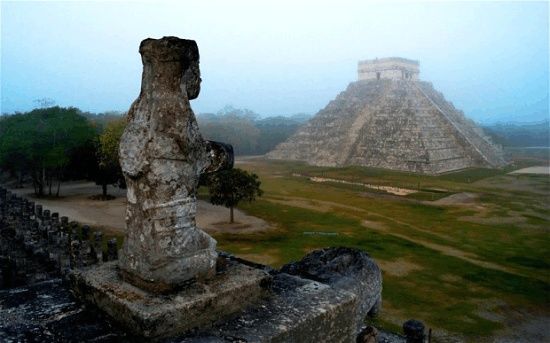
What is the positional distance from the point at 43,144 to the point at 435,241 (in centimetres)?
2552

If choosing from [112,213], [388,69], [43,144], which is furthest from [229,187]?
[388,69]

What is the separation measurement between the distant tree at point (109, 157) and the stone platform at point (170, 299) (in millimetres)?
24180

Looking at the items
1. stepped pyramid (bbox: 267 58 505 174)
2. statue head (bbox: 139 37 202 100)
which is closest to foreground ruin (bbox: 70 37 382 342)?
statue head (bbox: 139 37 202 100)

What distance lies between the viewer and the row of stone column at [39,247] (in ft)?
37.3

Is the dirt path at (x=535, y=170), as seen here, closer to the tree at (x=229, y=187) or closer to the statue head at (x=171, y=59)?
the tree at (x=229, y=187)

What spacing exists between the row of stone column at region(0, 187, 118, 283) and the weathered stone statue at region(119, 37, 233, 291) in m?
7.71

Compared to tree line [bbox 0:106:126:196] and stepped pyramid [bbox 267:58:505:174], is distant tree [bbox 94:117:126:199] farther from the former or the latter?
stepped pyramid [bbox 267:58:505:174]

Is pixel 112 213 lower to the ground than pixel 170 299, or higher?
lower

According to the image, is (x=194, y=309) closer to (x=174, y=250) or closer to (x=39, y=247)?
(x=174, y=250)

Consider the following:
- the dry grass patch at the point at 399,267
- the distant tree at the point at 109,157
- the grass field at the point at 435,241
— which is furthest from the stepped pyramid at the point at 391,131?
the dry grass patch at the point at 399,267

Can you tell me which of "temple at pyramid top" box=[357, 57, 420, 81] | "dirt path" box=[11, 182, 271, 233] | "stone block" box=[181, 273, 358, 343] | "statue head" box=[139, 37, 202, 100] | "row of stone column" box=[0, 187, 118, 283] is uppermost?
"temple at pyramid top" box=[357, 57, 420, 81]

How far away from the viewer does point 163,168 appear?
123 inches

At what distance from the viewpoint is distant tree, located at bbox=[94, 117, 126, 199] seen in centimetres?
2722

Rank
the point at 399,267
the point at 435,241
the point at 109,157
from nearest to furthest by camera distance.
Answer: the point at 399,267, the point at 435,241, the point at 109,157
